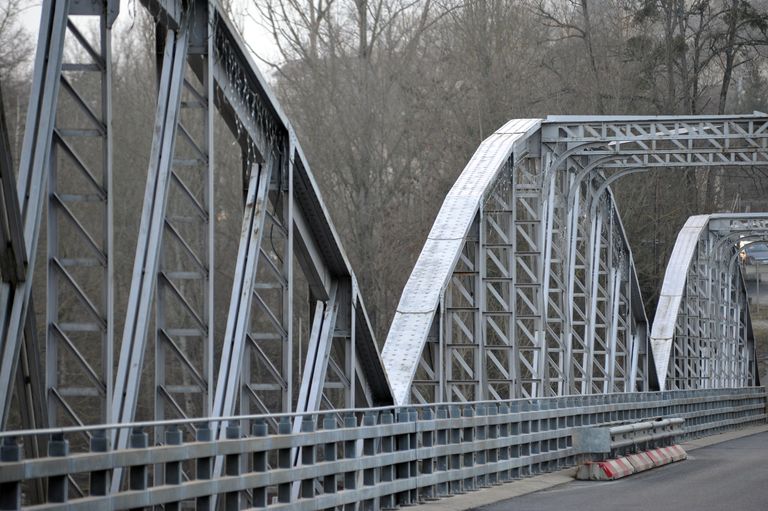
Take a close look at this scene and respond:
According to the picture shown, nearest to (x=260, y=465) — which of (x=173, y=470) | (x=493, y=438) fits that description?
(x=173, y=470)

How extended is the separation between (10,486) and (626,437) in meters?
14.9

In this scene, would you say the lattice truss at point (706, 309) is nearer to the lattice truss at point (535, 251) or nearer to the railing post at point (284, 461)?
the lattice truss at point (535, 251)

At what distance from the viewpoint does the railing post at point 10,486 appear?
772cm

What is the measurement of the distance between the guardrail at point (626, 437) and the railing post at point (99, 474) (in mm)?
11736

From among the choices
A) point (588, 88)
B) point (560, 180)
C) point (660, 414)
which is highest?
point (588, 88)

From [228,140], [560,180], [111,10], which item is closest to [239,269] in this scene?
[111,10]

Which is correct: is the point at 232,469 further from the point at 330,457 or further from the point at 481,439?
the point at 481,439

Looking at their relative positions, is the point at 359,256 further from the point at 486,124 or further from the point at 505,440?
the point at 505,440

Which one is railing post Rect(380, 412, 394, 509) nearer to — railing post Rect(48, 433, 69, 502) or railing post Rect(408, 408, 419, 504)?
railing post Rect(408, 408, 419, 504)

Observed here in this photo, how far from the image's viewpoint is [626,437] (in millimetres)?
21500

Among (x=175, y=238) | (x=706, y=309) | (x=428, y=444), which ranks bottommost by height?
(x=428, y=444)

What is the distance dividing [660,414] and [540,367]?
626 centimetres

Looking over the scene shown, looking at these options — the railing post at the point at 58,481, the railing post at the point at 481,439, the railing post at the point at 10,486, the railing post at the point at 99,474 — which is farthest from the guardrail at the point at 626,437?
the railing post at the point at 10,486

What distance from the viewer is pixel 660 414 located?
3041 cm
